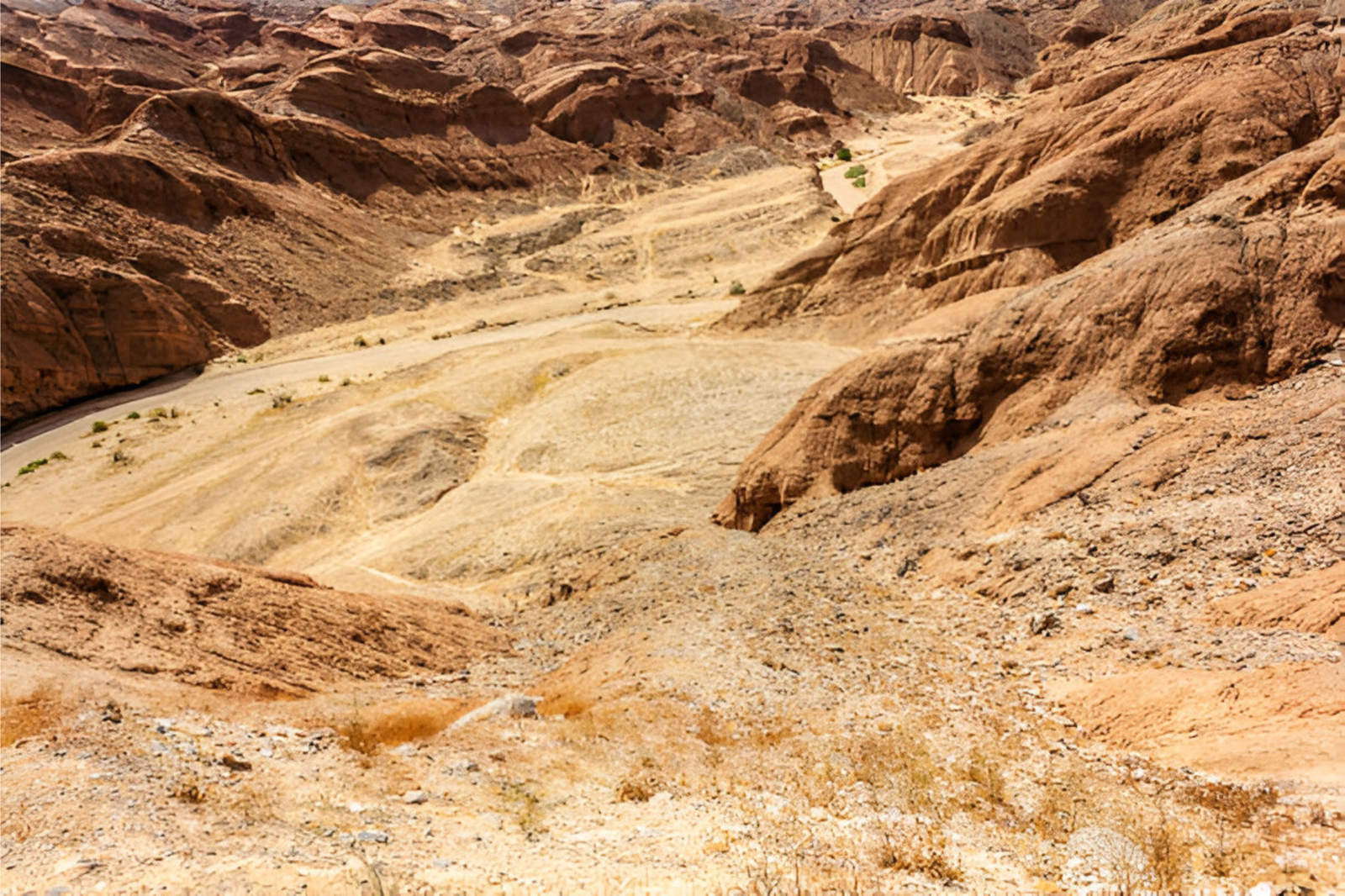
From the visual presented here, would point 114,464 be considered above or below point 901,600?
below

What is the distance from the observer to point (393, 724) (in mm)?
7719

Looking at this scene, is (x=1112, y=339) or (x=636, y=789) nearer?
(x=636, y=789)

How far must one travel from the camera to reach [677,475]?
21.6 m

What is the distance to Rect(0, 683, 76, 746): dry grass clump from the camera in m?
6.39

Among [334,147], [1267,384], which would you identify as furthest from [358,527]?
[334,147]

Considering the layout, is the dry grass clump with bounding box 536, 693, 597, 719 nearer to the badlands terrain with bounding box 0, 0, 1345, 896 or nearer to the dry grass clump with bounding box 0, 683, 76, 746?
the badlands terrain with bounding box 0, 0, 1345, 896

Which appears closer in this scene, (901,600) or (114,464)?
(901,600)

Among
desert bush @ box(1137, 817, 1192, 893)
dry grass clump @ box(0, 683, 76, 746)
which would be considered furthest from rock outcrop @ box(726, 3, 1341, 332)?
dry grass clump @ box(0, 683, 76, 746)

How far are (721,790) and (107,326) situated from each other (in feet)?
133

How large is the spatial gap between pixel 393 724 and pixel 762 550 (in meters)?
6.98

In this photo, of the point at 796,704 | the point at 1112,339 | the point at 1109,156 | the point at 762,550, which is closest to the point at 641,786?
the point at 796,704

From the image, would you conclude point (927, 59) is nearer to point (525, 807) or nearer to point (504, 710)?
point (504, 710)

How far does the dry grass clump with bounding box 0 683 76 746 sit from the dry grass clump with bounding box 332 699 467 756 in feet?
7.11

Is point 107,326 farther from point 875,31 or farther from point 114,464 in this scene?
point 875,31
